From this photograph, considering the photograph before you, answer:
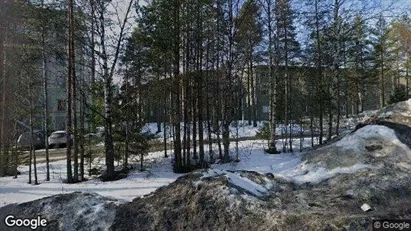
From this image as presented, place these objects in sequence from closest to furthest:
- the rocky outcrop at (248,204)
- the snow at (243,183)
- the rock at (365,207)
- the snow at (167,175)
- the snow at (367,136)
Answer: the rocky outcrop at (248,204) < the rock at (365,207) < the snow at (243,183) < the snow at (167,175) < the snow at (367,136)

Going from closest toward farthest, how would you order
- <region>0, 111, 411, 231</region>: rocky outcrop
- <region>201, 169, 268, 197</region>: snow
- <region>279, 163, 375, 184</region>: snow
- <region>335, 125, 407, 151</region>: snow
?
1. <region>0, 111, 411, 231</region>: rocky outcrop
2. <region>201, 169, 268, 197</region>: snow
3. <region>279, 163, 375, 184</region>: snow
4. <region>335, 125, 407, 151</region>: snow

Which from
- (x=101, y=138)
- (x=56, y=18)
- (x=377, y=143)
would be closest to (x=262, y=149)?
(x=377, y=143)

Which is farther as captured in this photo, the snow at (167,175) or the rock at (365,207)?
the snow at (167,175)

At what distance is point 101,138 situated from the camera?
11656 millimetres

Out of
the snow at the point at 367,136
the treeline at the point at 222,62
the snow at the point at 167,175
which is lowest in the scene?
the snow at the point at 167,175

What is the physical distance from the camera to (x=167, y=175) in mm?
11148

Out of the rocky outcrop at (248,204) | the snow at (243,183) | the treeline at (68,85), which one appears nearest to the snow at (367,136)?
the rocky outcrop at (248,204)

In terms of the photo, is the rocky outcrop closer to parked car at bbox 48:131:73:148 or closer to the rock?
the rock

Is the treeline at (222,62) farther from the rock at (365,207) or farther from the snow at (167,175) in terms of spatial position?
the rock at (365,207)

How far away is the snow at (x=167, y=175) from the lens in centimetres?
807

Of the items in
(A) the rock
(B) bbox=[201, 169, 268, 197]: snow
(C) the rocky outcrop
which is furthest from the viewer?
(B) bbox=[201, 169, 268, 197]: snow

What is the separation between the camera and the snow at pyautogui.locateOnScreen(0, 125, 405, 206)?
318 inches

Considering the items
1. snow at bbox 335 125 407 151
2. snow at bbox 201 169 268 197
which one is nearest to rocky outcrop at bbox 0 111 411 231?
snow at bbox 201 169 268 197

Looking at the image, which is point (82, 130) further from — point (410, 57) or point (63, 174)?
point (410, 57)
